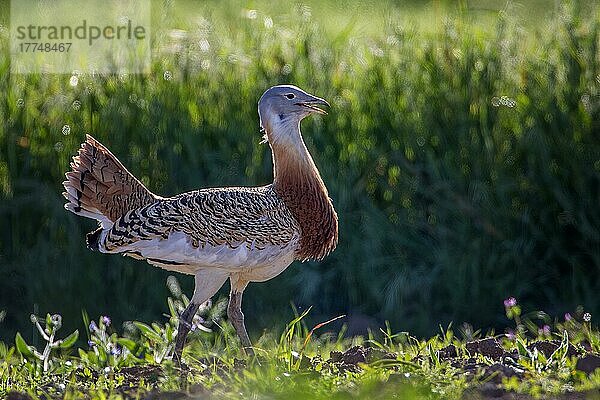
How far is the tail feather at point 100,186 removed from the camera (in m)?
5.52

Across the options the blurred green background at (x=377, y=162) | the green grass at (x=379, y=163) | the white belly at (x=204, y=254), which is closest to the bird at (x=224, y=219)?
the white belly at (x=204, y=254)

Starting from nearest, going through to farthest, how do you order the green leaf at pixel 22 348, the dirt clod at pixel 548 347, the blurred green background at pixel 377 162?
1. the dirt clod at pixel 548 347
2. the green leaf at pixel 22 348
3. the blurred green background at pixel 377 162

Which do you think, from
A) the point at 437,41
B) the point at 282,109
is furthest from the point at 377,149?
the point at 282,109

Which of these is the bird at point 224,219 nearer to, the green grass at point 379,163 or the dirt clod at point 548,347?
the dirt clod at point 548,347

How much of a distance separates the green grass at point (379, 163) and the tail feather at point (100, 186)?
1.97m

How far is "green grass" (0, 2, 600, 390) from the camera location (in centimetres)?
732

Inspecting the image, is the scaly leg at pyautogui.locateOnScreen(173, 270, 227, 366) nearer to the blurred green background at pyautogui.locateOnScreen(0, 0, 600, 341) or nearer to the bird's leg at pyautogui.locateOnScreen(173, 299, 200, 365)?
the bird's leg at pyautogui.locateOnScreen(173, 299, 200, 365)

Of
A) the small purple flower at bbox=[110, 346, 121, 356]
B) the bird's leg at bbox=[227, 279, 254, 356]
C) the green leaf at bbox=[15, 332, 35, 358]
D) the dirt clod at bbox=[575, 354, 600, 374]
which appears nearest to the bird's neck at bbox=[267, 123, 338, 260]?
the bird's leg at bbox=[227, 279, 254, 356]

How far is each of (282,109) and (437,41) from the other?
8.88 ft

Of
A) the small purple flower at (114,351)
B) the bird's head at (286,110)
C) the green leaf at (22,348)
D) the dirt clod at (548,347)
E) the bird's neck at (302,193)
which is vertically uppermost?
the bird's head at (286,110)

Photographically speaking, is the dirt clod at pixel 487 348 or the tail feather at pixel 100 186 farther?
the tail feather at pixel 100 186

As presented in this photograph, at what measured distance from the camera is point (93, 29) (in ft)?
30.6

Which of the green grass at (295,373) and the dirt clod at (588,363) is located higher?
the dirt clod at (588,363)

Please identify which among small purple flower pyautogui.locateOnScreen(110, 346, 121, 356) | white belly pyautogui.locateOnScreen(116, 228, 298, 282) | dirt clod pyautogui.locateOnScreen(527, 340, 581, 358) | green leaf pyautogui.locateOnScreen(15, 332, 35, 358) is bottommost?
green leaf pyautogui.locateOnScreen(15, 332, 35, 358)
